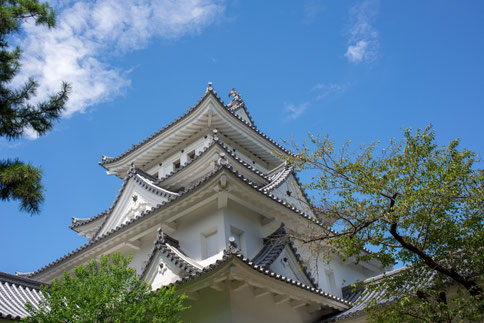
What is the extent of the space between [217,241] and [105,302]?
5.78 meters

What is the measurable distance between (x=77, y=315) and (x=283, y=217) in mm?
8334

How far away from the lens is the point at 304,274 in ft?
44.3

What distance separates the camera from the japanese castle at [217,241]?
1137 cm

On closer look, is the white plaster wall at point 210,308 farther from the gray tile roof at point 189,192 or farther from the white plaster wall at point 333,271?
the white plaster wall at point 333,271

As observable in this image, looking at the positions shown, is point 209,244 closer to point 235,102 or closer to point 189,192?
point 189,192

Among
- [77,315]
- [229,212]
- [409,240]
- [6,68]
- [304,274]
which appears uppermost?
[6,68]

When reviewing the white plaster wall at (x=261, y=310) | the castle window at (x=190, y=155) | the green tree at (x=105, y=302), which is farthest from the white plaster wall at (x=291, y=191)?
the green tree at (x=105, y=302)

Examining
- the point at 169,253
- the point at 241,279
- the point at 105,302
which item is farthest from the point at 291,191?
the point at 105,302

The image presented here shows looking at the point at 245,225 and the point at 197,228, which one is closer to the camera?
the point at 197,228

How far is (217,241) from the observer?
13531 mm

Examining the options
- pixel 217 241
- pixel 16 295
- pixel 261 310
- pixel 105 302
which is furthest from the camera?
pixel 217 241

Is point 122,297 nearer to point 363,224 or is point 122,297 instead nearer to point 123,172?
point 363,224

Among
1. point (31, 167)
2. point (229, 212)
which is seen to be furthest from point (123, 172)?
point (31, 167)

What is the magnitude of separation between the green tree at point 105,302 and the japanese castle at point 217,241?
7.03 feet
